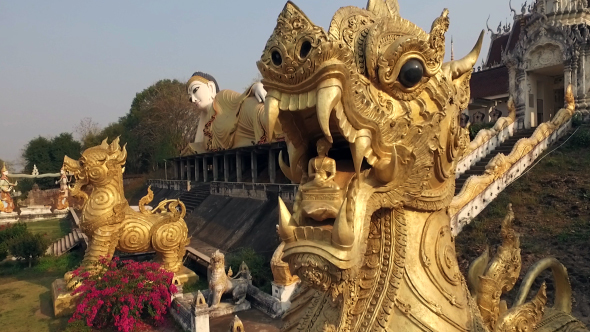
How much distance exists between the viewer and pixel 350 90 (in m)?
1.67

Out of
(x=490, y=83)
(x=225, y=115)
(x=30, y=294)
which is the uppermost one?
(x=490, y=83)

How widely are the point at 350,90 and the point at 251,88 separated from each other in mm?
19392

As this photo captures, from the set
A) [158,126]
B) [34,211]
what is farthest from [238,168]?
[158,126]

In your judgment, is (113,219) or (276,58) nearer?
(276,58)

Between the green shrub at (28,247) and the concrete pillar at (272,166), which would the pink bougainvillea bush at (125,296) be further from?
the concrete pillar at (272,166)

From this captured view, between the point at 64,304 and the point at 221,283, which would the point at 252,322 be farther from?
the point at 64,304

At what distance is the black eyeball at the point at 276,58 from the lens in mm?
1697

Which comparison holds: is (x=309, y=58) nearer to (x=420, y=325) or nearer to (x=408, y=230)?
(x=408, y=230)

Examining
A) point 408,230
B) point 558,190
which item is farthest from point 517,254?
point 558,190

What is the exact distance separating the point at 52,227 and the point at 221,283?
61.2 feet

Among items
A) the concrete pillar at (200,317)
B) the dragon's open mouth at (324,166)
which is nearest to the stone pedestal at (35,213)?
the concrete pillar at (200,317)

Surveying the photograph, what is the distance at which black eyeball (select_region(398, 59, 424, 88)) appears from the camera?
1820mm

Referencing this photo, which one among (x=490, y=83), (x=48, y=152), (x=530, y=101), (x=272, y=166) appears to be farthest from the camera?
(x=48, y=152)

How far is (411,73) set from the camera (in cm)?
183
